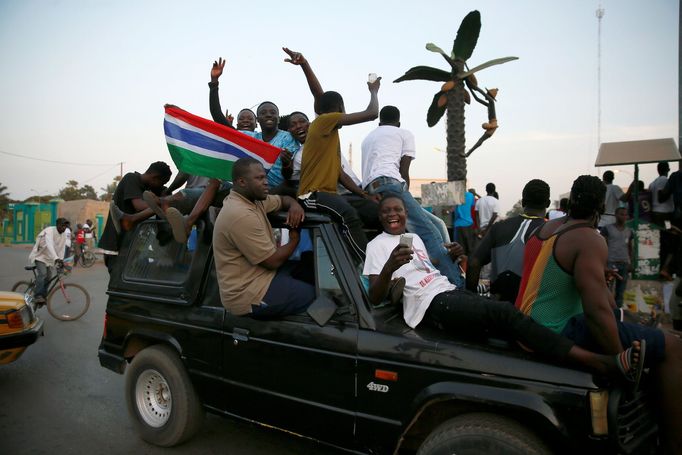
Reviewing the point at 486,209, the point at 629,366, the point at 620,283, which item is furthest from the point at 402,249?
the point at 486,209

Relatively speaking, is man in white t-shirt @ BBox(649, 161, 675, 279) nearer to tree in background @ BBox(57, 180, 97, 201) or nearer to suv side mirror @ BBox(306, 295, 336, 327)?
suv side mirror @ BBox(306, 295, 336, 327)

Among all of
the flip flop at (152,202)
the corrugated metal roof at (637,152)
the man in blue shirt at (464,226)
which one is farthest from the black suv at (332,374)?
the corrugated metal roof at (637,152)

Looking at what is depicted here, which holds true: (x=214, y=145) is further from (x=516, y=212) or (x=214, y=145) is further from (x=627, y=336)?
(x=516, y=212)

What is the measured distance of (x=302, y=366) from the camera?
114 inches

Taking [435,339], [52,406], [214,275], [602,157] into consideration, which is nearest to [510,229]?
[435,339]

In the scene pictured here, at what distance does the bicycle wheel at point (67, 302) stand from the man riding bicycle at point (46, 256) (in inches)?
9.1

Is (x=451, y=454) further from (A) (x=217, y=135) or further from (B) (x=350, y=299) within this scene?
(A) (x=217, y=135)

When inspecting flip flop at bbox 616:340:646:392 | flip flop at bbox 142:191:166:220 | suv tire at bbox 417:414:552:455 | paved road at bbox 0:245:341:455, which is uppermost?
flip flop at bbox 142:191:166:220

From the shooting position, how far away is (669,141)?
8.35 metres

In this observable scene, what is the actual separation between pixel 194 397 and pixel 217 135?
207 cm

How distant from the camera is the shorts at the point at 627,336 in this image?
2.33m

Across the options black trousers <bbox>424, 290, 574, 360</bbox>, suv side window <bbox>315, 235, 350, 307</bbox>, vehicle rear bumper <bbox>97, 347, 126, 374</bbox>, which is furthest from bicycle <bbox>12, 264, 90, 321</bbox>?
black trousers <bbox>424, 290, 574, 360</bbox>

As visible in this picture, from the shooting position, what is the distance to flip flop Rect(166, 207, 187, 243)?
349 centimetres

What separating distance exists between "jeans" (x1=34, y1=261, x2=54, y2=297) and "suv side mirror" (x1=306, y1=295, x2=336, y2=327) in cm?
792
